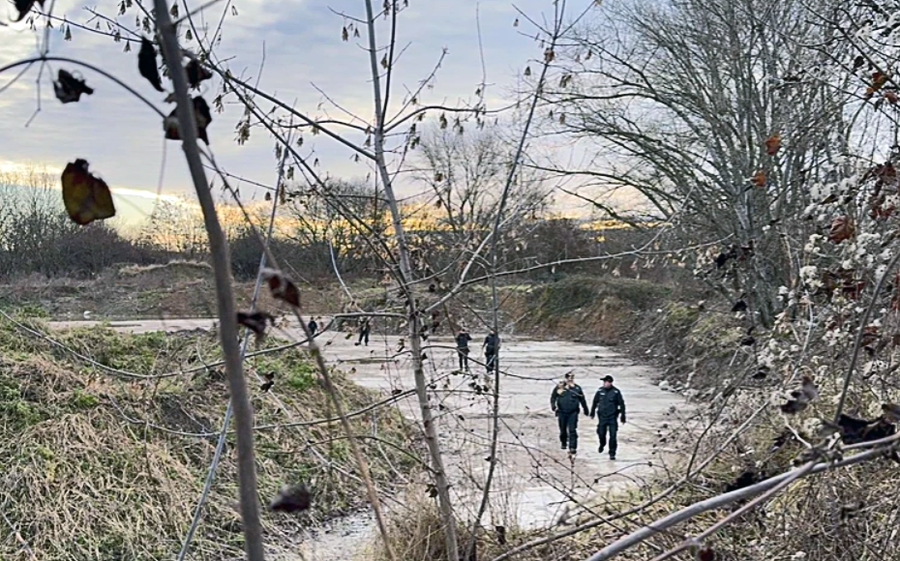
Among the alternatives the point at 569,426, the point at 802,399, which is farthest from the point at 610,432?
the point at 802,399

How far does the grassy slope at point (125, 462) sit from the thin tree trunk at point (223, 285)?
4.71 m

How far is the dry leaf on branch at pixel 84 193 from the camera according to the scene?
620mm

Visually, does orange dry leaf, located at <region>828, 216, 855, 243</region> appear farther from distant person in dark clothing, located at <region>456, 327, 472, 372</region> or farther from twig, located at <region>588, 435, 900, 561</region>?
twig, located at <region>588, 435, 900, 561</region>

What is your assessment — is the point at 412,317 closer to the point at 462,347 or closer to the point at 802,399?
the point at 462,347

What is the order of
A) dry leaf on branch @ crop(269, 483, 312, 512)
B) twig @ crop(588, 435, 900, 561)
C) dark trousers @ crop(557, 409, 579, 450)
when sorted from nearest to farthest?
dry leaf on branch @ crop(269, 483, 312, 512), twig @ crop(588, 435, 900, 561), dark trousers @ crop(557, 409, 579, 450)

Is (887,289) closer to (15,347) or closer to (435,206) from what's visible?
(435,206)

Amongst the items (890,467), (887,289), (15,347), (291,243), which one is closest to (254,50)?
(291,243)

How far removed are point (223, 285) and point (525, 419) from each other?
1089 cm

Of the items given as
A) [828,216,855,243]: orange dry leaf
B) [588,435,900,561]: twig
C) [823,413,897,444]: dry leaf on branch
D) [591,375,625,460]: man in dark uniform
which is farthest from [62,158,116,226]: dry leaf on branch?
[591,375,625,460]: man in dark uniform

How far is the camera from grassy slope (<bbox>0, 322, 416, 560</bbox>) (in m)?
6.30

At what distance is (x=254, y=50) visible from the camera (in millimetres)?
2314

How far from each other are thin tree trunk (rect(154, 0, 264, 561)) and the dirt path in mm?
1023

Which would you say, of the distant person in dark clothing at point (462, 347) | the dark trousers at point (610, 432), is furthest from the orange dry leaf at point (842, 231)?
the dark trousers at point (610, 432)

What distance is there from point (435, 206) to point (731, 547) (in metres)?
Answer: 2.59
